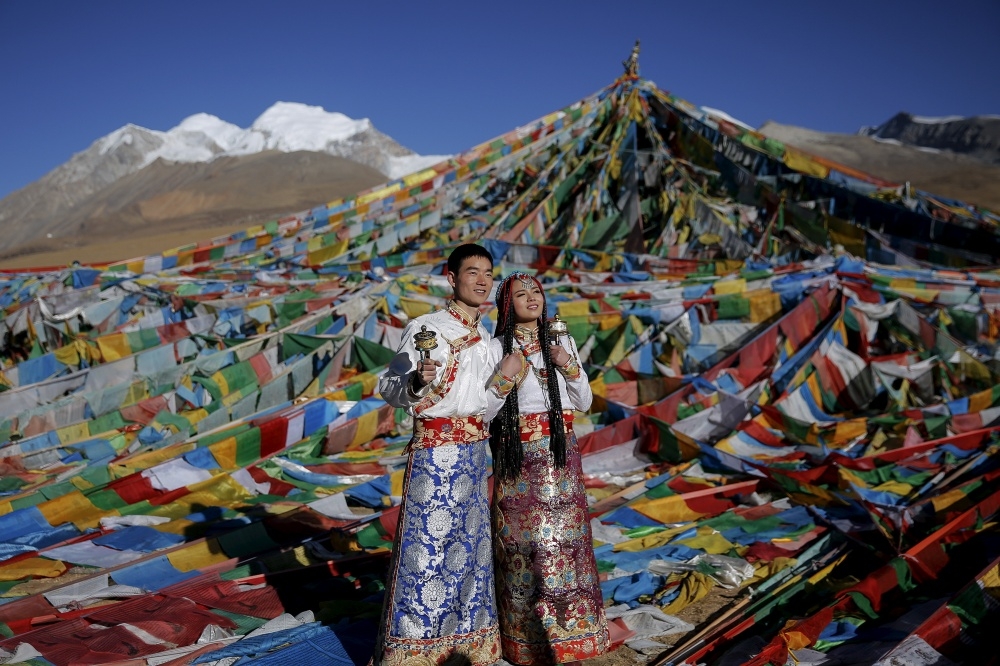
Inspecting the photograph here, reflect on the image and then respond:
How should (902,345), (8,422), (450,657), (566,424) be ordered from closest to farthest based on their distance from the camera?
(450,657) < (566,424) < (8,422) < (902,345)

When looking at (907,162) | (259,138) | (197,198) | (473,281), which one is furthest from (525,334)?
(259,138)

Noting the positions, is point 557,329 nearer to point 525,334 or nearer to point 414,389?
point 525,334

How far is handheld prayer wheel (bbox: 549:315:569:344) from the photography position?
3230 mm

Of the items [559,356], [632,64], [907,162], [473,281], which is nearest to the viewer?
[473,281]

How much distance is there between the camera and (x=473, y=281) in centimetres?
320

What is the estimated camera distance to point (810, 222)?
10.3 meters

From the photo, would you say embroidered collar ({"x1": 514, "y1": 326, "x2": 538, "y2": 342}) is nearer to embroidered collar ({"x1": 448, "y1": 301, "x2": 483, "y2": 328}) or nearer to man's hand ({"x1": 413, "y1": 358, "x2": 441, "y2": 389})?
embroidered collar ({"x1": 448, "y1": 301, "x2": 483, "y2": 328})

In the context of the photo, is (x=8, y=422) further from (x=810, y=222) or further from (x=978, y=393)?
(x=810, y=222)

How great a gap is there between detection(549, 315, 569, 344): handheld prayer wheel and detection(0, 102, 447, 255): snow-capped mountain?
49.8m

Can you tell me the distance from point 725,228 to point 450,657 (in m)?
8.64

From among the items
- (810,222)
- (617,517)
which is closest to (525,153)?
(810,222)

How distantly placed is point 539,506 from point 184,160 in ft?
261

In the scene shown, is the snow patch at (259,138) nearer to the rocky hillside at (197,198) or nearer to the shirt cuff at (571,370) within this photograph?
the rocky hillside at (197,198)

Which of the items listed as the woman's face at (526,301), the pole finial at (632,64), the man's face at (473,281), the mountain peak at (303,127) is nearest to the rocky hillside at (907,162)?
the pole finial at (632,64)
